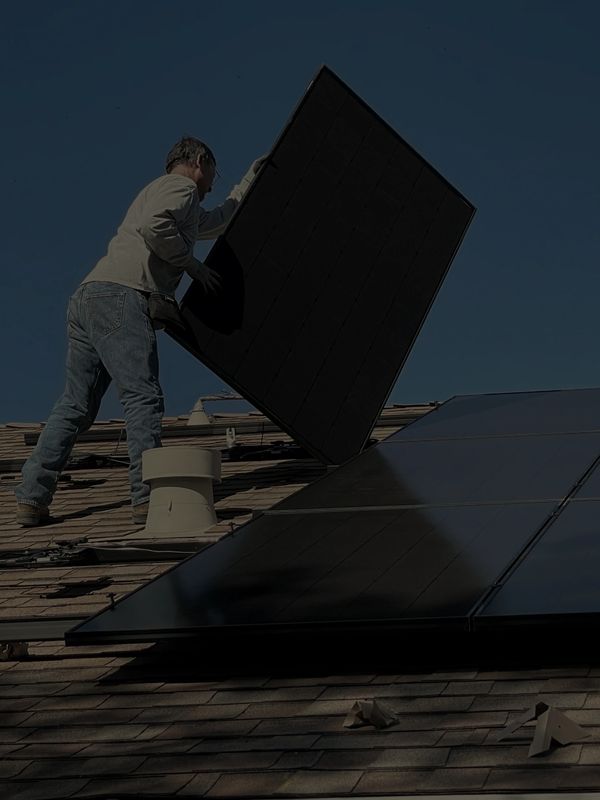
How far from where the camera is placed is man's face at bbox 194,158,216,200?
7.65 meters

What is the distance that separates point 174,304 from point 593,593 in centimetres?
374

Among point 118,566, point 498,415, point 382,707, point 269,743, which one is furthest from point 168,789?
point 498,415

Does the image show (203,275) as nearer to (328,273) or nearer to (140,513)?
(328,273)

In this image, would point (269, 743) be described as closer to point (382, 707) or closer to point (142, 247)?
point (382, 707)

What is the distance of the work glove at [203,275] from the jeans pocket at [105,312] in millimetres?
397

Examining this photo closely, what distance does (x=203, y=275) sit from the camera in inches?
292

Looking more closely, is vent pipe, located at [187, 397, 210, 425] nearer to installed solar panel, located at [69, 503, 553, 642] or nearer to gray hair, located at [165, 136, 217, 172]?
gray hair, located at [165, 136, 217, 172]

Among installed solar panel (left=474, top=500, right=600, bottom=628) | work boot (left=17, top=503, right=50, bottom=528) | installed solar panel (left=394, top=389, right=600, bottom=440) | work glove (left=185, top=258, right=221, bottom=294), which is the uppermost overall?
installed solar panel (left=394, top=389, right=600, bottom=440)

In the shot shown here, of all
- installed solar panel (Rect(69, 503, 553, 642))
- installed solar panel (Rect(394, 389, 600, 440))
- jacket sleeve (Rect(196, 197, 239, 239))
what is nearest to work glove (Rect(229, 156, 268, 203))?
jacket sleeve (Rect(196, 197, 239, 239))

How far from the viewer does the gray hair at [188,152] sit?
7617mm

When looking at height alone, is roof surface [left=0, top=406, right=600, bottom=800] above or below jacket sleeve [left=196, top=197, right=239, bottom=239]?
below

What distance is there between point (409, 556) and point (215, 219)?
3755mm

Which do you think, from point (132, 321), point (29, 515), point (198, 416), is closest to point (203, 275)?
point (132, 321)

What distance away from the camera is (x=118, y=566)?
6.14m
